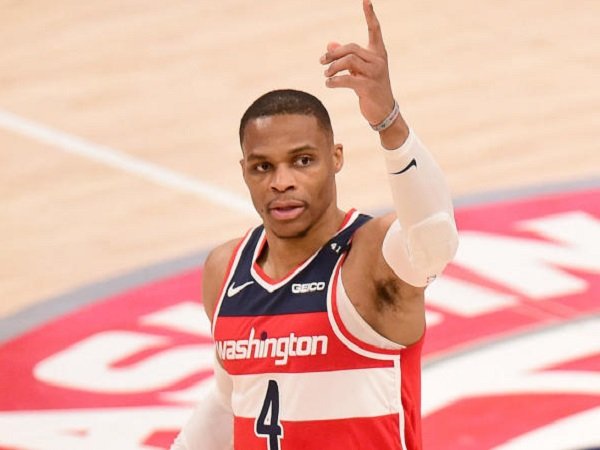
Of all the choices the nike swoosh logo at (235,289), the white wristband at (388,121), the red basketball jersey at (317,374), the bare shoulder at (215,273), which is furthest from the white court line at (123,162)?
the white wristband at (388,121)

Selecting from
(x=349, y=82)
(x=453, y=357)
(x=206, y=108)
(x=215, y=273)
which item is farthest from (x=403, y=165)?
(x=206, y=108)

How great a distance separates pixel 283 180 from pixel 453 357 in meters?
3.08

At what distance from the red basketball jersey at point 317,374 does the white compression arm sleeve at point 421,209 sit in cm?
Result: 33

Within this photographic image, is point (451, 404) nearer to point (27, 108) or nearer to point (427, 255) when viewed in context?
point (427, 255)

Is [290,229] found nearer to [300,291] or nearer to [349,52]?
[300,291]

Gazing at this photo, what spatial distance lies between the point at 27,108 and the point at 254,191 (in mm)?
6971

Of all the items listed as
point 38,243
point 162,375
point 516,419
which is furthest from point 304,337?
point 38,243

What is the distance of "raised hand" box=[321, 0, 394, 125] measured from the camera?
3.33 metres

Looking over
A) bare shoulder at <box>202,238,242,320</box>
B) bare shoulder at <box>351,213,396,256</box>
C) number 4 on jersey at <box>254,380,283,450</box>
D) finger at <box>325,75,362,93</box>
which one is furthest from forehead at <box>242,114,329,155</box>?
number 4 on jersey at <box>254,380,283,450</box>

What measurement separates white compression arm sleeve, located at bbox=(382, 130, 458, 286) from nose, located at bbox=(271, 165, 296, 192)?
0.30 metres

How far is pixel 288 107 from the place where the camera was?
3.73 metres

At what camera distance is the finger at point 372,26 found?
3346 mm

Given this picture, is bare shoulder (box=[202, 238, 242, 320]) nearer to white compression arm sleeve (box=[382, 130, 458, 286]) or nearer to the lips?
the lips

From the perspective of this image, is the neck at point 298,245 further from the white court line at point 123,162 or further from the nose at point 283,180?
the white court line at point 123,162
